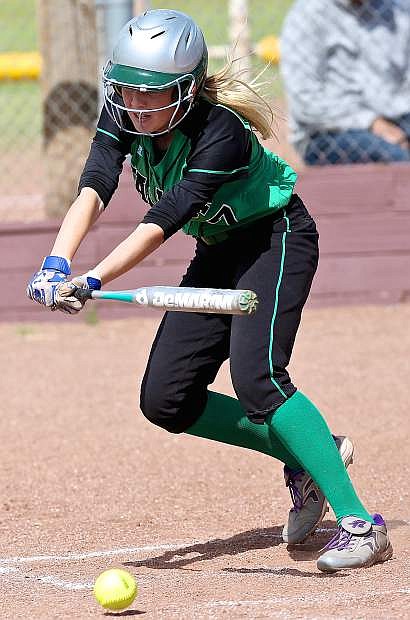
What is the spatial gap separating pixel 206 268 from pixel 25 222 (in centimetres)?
422

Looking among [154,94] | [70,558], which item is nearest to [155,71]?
[154,94]

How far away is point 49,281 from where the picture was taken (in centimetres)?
358

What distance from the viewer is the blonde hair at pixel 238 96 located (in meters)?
3.92

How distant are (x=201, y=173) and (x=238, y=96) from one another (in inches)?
14.9

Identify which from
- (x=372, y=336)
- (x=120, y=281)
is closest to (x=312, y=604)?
(x=372, y=336)

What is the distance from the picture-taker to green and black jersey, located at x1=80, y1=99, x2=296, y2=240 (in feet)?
12.2

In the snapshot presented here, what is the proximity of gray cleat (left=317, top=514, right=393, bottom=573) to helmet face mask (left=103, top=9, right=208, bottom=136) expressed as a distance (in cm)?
146

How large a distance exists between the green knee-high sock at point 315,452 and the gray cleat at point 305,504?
0.31 m

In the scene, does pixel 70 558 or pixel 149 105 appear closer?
pixel 149 105

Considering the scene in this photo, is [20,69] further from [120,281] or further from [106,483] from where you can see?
[106,483]

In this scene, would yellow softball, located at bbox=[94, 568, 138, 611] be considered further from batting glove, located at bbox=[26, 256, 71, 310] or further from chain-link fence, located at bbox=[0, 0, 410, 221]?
chain-link fence, located at bbox=[0, 0, 410, 221]

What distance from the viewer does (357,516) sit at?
3.93 meters

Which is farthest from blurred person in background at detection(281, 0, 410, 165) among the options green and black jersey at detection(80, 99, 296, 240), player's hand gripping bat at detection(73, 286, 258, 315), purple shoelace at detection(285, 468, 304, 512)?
player's hand gripping bat at detection(73, 286, 258, 315)

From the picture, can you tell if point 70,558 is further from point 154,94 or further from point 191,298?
point 154,94
